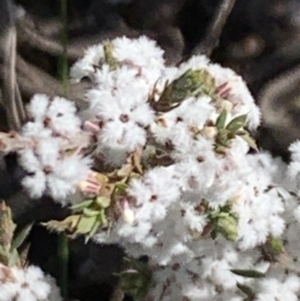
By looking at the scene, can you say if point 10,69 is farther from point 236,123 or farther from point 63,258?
point 236,123

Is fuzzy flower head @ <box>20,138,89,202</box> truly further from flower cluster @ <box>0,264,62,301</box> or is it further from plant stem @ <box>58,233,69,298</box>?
plant stem @ <box>58,233,69,298</box>

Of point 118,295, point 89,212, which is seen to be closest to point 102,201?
point 89,212

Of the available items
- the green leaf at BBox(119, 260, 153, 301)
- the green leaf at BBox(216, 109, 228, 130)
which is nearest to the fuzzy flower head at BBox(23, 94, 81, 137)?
the green leaf at BBox(216, 109, 228, 130)

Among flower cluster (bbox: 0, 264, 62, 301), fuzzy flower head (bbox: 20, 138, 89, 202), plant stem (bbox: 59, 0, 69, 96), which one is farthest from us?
plant stem (bbox: 59, 0, 69, 96)

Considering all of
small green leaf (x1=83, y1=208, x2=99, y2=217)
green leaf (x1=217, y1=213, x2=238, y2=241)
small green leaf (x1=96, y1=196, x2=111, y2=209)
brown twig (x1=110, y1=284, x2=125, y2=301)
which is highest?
green leaf (x1=217, y1=213, x2=238, y2=241)

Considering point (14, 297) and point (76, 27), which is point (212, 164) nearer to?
point (14, 297)

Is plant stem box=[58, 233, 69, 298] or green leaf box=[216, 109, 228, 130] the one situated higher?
green leaf box=[216, 109, 228, 130]

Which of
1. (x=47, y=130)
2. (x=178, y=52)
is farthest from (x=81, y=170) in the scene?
(x=178, y=52)
